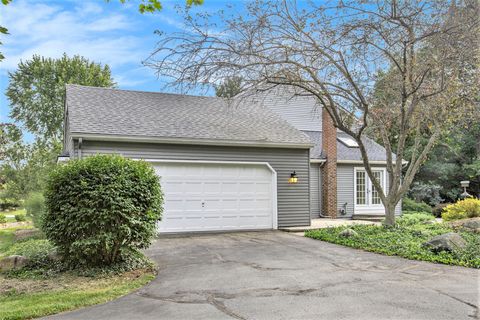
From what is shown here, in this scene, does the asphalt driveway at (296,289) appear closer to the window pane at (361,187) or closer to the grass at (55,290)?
the grass at (55,290)

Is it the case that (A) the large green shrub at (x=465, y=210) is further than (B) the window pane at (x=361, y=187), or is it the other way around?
(B) the window pane at (x=361, y=187)

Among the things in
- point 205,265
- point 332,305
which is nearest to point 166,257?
point 205,265

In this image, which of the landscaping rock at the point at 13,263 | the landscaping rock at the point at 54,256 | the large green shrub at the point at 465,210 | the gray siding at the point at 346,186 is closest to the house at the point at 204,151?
the landscaping rock at the point at 54,256

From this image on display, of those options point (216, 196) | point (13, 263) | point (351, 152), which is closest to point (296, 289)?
point (13, 263)

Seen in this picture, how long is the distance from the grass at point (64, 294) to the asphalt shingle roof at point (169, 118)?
4.97m

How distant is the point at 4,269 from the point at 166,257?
112 inches

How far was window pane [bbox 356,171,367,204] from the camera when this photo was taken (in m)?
16.6

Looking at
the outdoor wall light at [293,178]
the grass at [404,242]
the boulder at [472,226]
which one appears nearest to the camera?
the grass at [404,242]

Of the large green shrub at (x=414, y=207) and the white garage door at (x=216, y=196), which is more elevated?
the white garage door at (x=216, y=196)

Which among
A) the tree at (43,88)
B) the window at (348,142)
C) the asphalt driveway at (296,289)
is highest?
the tree at (43,88)

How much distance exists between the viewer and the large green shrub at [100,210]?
6.31 meters

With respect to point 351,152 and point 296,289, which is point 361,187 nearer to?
point 351,152

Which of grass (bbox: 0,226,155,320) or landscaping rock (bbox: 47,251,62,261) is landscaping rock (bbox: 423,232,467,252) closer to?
grass (bbox: 0,226,155,320)

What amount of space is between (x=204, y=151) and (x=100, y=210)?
538 centimetres
